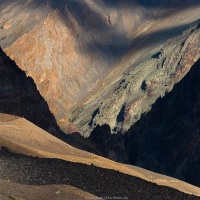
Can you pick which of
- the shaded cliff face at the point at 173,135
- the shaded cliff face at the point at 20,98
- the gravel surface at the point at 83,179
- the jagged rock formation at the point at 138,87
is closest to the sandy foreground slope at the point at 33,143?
the gravel surface at the point at 83,179

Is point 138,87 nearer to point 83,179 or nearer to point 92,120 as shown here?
point 92,120

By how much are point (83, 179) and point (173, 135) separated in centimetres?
11140

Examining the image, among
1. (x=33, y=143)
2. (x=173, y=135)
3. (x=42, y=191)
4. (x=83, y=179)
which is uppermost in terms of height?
(x=42, y=191)

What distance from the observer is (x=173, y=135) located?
13575 cm

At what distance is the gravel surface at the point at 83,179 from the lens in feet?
77.8

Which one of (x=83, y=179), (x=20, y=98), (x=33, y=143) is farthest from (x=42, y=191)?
(x=20, y=98)

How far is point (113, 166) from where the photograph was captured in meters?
56.8

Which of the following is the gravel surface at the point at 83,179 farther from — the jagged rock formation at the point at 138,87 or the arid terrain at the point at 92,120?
the jagged rock formation at the point at 138,87

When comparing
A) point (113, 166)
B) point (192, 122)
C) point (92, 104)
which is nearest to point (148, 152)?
point (192, 122)

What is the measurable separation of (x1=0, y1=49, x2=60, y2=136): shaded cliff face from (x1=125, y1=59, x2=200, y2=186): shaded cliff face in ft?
110

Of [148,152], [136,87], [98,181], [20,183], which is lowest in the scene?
[136,87]

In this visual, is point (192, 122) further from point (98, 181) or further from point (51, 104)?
point (98, 181)

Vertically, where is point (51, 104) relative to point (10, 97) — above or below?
below

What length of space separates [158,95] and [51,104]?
2812cm
